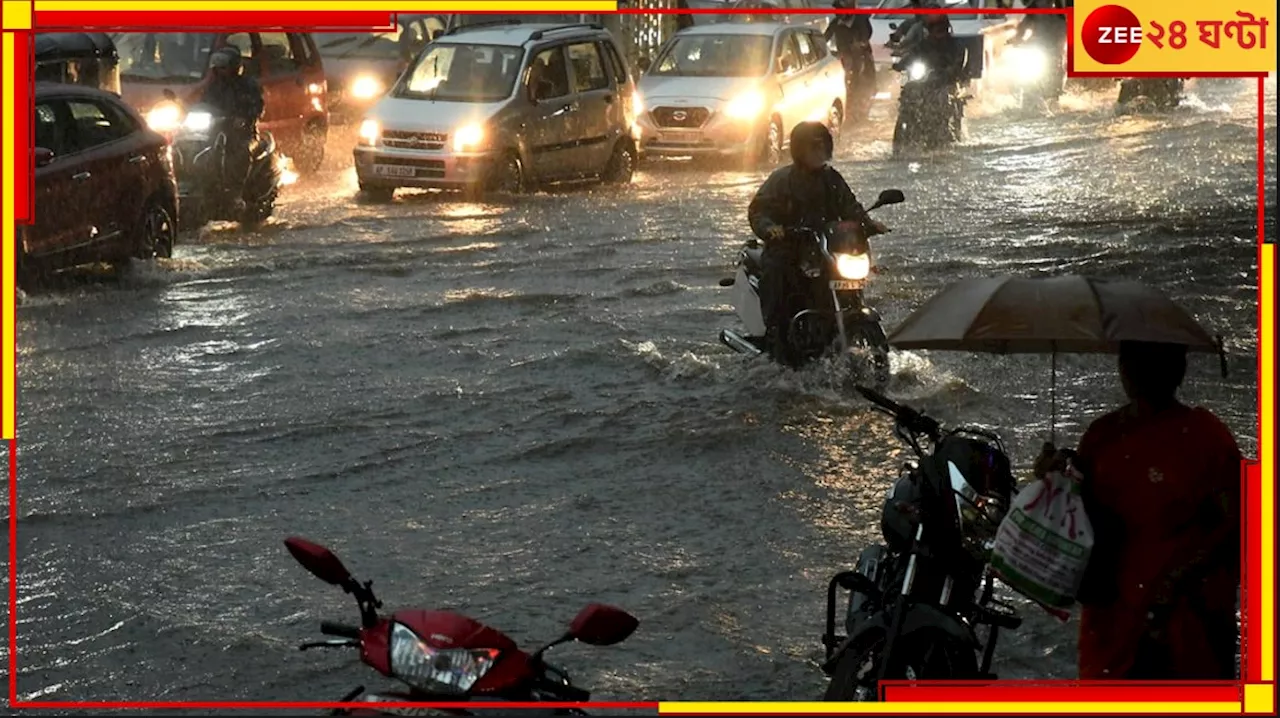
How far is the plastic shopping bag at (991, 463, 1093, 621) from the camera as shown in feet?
15.9

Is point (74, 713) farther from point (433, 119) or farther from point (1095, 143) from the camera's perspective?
point (1095, 143)

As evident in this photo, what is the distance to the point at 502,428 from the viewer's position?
11266 mm

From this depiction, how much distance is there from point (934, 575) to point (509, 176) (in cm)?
1597

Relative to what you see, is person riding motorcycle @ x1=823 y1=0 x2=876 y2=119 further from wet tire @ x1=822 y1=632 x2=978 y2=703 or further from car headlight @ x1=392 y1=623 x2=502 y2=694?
car headlight @ x1=392 y1=623 x2=502 y2=694

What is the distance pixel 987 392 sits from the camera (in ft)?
39.4

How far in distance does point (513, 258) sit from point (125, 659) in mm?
10503

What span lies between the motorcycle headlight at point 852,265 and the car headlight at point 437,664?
6.90 metres

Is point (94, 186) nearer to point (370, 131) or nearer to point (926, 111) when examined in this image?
point (370, 131)

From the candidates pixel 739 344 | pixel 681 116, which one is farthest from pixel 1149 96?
pixel 739 344

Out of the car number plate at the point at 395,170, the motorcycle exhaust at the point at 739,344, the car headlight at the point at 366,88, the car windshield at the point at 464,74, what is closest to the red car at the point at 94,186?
the car number plate at the point at 395,170

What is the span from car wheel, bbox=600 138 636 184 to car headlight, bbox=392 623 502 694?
18.5 meters

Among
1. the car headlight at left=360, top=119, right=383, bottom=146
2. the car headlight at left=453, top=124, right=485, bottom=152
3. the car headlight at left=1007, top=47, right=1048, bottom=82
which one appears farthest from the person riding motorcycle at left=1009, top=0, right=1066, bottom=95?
the car headlight at left=360, top=119, right=383, bottom=146

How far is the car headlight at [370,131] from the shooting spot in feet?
70.1

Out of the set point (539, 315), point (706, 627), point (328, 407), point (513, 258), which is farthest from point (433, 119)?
point (706, 627)
